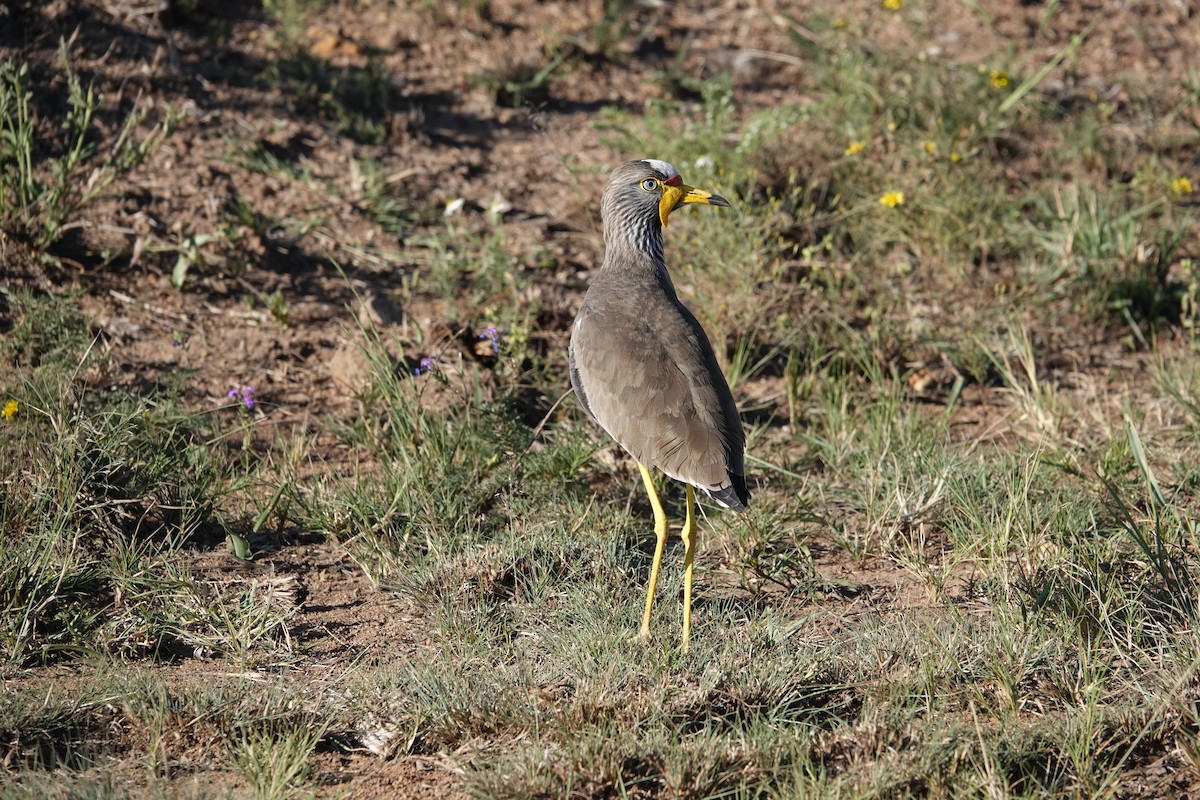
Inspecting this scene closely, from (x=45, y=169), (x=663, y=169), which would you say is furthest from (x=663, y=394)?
(x=45, y=169)

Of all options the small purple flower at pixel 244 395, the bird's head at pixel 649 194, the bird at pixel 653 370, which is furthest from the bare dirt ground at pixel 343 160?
the bird's head at pixel 649 194

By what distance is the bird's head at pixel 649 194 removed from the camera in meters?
5.41

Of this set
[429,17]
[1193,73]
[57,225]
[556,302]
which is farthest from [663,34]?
[57,225]

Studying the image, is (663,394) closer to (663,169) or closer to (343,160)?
(663,169)

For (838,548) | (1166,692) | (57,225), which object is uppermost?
(57,225)

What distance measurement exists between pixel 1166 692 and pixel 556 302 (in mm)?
3907

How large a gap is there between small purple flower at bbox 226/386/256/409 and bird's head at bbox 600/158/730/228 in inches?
75.5

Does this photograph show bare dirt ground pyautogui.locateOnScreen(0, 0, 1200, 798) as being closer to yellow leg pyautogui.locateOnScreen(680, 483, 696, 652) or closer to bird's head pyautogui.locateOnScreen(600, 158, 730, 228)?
yellow leg pyautogui.locateOnScreen(680, 483, 696, 652)

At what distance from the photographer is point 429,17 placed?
881cm

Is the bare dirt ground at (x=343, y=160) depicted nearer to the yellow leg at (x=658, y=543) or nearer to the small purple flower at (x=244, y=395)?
the small purple flower at (x=244, y=395)

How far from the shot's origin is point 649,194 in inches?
213

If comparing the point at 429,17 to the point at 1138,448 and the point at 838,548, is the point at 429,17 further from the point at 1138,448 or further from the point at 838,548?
the point at 1138,448

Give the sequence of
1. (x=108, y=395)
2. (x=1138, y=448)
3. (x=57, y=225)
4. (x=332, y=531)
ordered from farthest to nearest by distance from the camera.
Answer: (x=57, y=225) → (x=108, y=395) → (x=332, y=531) → (x=1138, y=448)

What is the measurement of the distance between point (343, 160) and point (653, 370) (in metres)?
3.74
